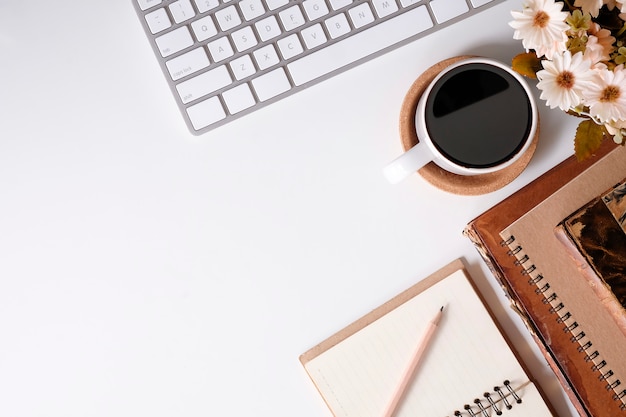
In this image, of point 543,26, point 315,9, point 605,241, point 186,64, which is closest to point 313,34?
point 315,9

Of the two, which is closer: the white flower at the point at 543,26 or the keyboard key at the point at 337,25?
the white flower at the point at 543,26

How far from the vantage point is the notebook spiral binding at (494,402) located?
68 centimetres

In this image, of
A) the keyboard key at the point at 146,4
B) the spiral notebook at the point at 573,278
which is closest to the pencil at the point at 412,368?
the spiral notebook at the point at 573,278

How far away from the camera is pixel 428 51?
2.25 feet

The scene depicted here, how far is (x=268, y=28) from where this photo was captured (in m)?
0.64

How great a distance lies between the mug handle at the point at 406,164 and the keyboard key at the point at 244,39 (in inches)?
7.5

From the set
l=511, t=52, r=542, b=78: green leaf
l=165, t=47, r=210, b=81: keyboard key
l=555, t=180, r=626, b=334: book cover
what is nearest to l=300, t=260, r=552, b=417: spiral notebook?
l=555, t=180, r=626, b=334: book cover

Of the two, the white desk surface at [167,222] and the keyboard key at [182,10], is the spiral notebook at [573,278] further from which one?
the keyboard key at [182,10]

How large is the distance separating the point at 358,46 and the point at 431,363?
0.35 metres

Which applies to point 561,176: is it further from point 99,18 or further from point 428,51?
point 99,18

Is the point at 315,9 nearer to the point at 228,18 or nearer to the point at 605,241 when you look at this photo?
the point at 228,18

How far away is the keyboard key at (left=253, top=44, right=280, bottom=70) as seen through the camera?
0.65 meters

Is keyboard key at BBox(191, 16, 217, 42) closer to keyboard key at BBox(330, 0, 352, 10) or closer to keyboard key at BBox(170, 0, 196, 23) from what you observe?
keyboard key at BBox(170, 0, 196, 23)

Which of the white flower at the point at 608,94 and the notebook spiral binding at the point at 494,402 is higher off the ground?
the white flower at the point at 608,94
